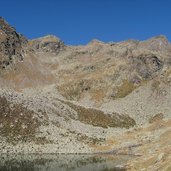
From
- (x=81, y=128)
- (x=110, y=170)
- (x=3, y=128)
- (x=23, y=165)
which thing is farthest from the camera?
(x=81, y=128)

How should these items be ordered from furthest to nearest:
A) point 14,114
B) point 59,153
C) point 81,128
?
point 81,128, point 14,114, point 59,153

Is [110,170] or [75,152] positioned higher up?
[75,152]

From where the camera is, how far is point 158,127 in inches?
5694

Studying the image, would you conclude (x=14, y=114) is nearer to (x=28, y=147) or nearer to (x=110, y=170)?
(x=28, y=147)

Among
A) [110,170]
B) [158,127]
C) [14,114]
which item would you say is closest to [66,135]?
[14,114]

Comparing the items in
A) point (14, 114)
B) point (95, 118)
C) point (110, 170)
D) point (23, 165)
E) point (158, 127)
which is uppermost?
point (95, 118)

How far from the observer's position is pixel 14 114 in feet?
481

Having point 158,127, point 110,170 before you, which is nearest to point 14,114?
point 158,127

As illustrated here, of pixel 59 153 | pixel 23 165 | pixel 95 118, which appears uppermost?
pixel 95 118

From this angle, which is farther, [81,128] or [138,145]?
[81,128]

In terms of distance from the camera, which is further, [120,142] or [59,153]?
[120,142]

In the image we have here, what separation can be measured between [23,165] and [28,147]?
118ft

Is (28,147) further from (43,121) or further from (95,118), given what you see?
(95,118)

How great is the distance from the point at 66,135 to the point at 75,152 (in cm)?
1436
